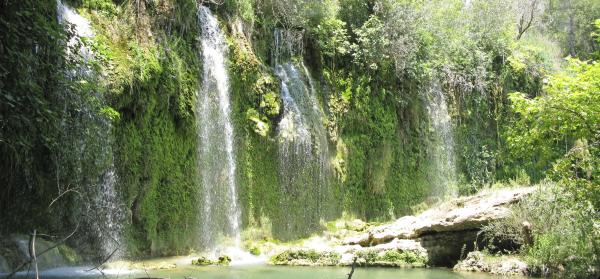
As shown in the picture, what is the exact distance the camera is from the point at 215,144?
54.0 ft

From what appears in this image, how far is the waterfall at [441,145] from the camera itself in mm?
23734

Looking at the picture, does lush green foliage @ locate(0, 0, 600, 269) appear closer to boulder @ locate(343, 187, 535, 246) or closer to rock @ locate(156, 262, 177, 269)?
rock @ locate(156, 262, 177, 269)

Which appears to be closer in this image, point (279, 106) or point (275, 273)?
point (275, 273)

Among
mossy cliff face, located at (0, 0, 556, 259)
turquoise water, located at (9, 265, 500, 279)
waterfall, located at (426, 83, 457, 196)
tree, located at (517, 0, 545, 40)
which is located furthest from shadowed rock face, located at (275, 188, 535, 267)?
tree, located at (517, 0, 545, 40)

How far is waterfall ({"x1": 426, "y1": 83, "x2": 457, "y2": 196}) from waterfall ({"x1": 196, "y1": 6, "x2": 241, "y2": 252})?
10.1 meters

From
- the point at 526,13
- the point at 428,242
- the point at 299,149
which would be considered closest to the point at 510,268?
the point at 428,242

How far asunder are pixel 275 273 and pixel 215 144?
5.14 metres

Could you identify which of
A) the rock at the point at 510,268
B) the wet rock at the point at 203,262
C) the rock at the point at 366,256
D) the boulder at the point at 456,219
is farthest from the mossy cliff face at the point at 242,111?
the rock at the point at 510,268

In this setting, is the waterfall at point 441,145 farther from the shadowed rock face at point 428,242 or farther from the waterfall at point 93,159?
the waterfall at point 93,159

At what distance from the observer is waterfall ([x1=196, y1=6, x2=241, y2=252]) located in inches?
632

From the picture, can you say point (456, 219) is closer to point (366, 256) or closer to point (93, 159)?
point (366, 256)

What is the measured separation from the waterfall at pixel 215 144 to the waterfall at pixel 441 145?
397 inches

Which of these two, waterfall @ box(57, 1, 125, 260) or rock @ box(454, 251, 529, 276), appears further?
rock @ box(454, 251, 529, 276)

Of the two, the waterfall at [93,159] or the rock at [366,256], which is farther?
the rock at [366,256]
